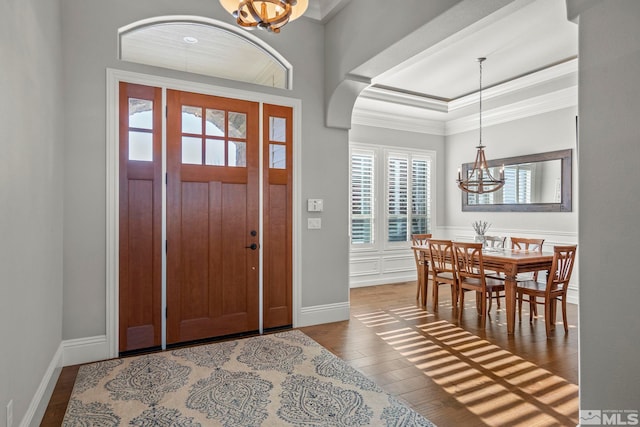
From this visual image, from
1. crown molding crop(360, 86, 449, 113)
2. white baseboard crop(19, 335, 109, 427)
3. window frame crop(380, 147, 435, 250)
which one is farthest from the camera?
window frame crop(380, 147, 435, 250)

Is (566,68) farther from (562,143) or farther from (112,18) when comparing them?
(112,18)

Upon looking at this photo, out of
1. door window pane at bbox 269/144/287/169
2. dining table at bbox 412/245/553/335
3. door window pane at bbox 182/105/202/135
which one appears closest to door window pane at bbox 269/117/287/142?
door window pane at bbox 269/144/287/169

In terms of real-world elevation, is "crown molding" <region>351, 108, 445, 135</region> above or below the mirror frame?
above

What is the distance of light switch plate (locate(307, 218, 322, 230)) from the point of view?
4090mm

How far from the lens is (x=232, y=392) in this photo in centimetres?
251

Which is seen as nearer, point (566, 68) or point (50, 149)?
point (50, 149)

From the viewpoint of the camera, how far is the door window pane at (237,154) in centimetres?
369

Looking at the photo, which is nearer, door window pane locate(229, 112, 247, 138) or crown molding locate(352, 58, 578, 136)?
door window pane locate(229, 112, 247, 138)

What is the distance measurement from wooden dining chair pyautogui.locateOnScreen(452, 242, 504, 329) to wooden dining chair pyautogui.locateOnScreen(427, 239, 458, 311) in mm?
90

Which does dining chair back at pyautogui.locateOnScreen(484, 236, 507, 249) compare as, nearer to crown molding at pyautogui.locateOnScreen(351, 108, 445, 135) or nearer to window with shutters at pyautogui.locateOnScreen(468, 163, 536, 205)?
window with shutters at pyautogui.locateOnScreen(468, 163, 536, 205)

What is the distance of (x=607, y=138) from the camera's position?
1.75 meters

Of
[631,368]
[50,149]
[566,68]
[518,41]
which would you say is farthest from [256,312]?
[566,68]

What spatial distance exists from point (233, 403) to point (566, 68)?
5.32m

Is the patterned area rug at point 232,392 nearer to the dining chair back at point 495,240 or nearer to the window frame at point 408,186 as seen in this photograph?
the dining chair back at point 495,240
